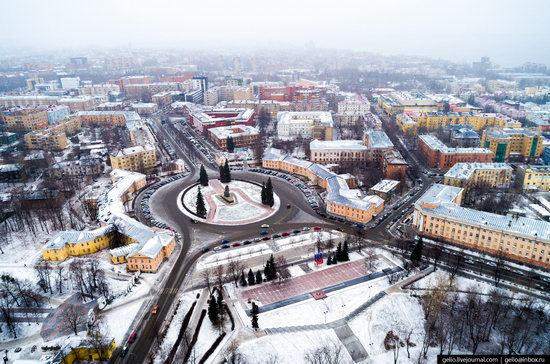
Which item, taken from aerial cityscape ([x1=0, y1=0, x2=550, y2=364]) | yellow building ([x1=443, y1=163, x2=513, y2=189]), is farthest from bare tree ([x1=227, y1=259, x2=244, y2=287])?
yellow building ([x1=443, y1=163, x2=513, y2=189])

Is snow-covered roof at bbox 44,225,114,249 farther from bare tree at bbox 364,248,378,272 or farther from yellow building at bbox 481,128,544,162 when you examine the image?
yellow building at bbox 481,128,544,162

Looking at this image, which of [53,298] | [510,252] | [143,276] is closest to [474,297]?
[510,252]

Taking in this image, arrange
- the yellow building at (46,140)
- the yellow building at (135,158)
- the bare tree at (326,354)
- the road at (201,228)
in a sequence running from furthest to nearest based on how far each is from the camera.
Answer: the yellow building at (46,140)
the yellow building at (135,158)
the road at (201,228)
the bare tree at (326,354)

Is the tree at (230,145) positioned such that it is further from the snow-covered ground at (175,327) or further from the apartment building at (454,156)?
the snow-covered ground at (175,327)

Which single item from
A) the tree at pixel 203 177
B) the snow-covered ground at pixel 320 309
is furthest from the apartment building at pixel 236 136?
the snow-covered ground at pixel 320 309

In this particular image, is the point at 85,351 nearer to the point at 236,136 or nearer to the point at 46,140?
the point at 236,136

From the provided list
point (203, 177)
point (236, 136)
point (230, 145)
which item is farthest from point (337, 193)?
→ point (236, 136)

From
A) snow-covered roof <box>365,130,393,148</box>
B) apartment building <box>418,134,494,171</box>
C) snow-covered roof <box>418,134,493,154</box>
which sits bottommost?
apartment building <box>418,134,494,171</box>
